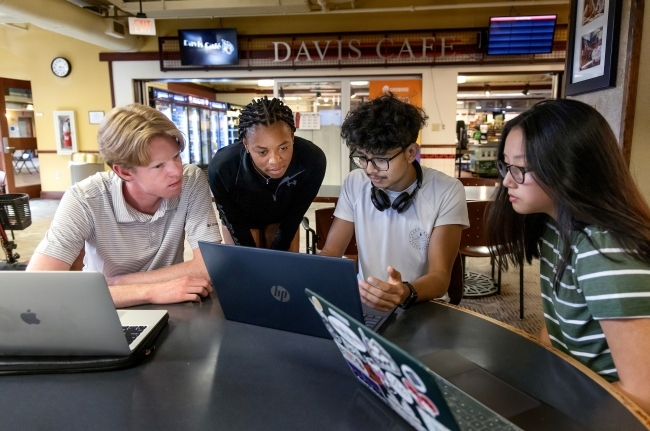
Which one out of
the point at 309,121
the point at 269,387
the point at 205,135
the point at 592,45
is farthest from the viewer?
the point at 205,135

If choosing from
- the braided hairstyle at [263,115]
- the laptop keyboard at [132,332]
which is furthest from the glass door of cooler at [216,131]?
the laptop keyboard at [132,332]

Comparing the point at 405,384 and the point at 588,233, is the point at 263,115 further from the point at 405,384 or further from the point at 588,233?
the point at 405,384

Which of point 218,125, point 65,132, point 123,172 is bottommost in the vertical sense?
point 123,172


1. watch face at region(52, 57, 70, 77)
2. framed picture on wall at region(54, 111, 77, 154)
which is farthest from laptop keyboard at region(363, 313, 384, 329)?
watch face at region(52, 57, 70, 77)

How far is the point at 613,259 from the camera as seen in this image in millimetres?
907

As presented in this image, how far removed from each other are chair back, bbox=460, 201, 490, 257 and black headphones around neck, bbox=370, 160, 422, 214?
1.37m

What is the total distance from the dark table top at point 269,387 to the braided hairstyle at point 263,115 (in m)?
0.80

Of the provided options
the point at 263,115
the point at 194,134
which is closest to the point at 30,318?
the point at 263,115

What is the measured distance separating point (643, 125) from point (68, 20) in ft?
20.6

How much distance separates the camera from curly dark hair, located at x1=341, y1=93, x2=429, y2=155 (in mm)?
1519

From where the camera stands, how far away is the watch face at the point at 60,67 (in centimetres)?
772

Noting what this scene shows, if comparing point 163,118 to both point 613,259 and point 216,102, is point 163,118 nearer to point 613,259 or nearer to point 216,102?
point 613,259

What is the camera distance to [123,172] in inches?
57.5

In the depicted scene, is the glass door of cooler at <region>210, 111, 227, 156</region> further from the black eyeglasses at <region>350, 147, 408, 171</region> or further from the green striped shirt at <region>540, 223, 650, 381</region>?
the green striped shirt at <region>540, 223, 650, 381</region>
